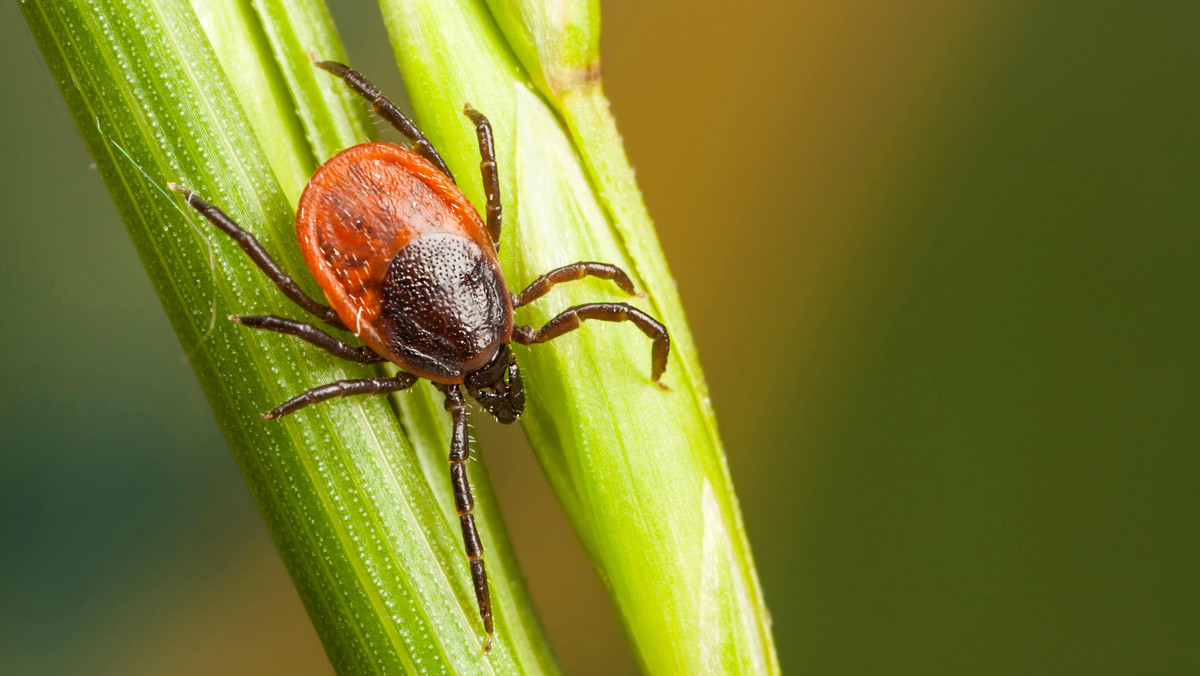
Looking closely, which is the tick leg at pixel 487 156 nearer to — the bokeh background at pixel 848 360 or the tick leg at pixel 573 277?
the tick leg at pixel 573 277

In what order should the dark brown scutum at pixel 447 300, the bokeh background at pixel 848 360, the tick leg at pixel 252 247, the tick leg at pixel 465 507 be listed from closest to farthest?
the tick leg at pixel 252 247, the tick leg at pixel 465 507, the dark brown scutum at pixel 447 300, the bokeh background at pixel 848 360

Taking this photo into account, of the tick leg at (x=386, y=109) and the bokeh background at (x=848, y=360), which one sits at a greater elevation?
the tick leg at (x=386, y=109)

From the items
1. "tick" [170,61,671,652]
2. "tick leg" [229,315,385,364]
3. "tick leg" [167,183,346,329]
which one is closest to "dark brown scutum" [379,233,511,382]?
"tick" [170,61,671,652]

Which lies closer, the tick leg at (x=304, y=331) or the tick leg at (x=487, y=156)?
the tick leg at (x=304, y=331)

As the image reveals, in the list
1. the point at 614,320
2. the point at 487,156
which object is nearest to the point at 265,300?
the point at 487,156

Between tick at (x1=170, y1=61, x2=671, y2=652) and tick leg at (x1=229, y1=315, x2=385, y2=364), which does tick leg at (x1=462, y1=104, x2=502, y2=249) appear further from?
tick leg at (x1=229, y1=315, x2=385, y2=364)

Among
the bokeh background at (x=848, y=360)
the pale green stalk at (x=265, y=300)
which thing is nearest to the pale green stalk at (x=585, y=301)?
the pale green stalk at (x=265, y=300)
